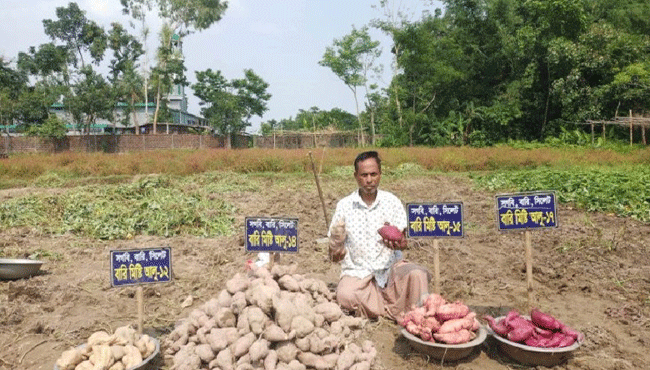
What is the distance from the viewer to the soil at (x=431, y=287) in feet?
11.3

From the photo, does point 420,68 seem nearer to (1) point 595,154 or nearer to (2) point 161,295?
(1) point 595,154

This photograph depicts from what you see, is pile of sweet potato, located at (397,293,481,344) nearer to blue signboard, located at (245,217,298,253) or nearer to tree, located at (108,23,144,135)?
blue signboard, located at (245,217,298,253)

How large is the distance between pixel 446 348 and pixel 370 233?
1091 mm

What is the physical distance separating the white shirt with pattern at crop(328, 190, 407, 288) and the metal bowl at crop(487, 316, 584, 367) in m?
1.03

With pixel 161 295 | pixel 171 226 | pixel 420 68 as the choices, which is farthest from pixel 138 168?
pixel 420 68

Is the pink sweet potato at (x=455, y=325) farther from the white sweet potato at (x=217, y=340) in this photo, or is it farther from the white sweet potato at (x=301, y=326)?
the white sweet potato at (x=217, y=340)

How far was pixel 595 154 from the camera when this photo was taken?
615 inches

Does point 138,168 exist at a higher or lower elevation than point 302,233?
higher

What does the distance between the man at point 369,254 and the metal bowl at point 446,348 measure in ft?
1.78

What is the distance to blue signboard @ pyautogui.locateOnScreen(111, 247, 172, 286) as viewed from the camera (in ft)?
11.1

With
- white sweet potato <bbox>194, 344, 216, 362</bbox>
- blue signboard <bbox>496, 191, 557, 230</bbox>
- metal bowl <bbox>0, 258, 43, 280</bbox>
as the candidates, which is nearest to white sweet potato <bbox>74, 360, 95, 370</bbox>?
white sweet potato <bbox>194, 344, 216, 362</bbox>

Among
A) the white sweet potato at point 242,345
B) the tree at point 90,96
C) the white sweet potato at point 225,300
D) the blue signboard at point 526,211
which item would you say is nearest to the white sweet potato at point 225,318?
the white sweet potato at point 225,300

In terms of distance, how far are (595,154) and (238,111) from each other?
21.2 m

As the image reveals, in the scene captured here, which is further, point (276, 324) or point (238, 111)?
point (238, 111)
